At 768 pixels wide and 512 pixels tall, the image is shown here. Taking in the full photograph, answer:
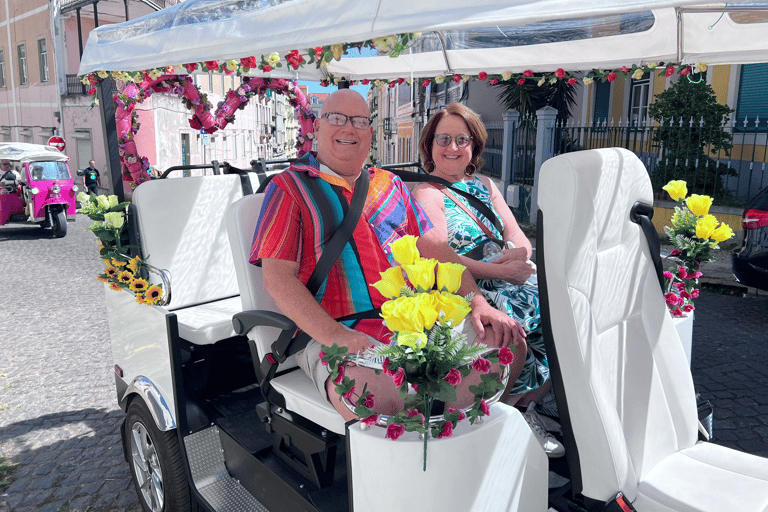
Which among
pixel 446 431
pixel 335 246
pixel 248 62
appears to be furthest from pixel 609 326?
pixel 248 62

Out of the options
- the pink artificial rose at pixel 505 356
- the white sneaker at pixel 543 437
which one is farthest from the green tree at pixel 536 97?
the pink artificial rose at pixel 505 356

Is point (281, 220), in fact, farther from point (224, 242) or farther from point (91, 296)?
point (91, 296)

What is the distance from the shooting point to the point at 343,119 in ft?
8.54

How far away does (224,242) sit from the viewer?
4.04 meters

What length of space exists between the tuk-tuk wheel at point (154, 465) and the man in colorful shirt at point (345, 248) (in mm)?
835

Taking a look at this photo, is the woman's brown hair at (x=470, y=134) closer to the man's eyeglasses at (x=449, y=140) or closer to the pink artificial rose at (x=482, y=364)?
the man's eyeglasses at (x=449, y=140)

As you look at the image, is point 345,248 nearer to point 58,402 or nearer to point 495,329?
point 495,329

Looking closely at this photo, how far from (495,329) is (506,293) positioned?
49cm

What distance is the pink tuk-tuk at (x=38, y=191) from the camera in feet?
38.9

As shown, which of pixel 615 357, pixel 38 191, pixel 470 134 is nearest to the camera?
pixel 615 357

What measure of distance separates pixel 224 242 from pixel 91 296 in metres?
4.08

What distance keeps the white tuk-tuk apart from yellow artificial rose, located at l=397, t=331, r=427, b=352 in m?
0.31

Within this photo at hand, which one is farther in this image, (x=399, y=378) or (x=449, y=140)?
(x=449, y=140)

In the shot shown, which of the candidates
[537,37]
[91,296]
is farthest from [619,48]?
[91,296]
